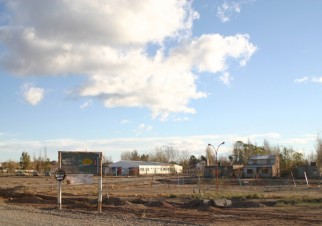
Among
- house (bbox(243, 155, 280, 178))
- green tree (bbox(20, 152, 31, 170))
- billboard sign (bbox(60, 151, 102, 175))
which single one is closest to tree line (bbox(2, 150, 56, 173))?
green tree (bbox(20, 152, 31, 170))

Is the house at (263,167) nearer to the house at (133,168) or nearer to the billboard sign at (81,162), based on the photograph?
the house at (133,168)

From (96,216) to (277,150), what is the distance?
124107mm

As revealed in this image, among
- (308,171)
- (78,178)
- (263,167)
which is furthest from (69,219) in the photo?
(263,167)

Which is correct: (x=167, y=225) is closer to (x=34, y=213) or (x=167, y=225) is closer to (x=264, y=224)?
(x=264, y=224)

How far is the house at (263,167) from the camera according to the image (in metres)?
97.2

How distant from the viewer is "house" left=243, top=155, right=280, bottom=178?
9719 cm

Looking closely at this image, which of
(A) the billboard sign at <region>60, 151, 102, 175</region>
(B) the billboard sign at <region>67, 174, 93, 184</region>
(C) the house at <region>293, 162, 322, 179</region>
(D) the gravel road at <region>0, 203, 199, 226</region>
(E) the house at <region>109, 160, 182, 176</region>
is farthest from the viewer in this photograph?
(E) the house at <region>109, 160, 182, 176</region>

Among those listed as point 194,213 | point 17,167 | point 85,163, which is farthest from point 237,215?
point 17,167

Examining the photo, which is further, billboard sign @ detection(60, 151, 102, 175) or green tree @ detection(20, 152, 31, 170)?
green tree @ detection(20, 152, 31, 170)

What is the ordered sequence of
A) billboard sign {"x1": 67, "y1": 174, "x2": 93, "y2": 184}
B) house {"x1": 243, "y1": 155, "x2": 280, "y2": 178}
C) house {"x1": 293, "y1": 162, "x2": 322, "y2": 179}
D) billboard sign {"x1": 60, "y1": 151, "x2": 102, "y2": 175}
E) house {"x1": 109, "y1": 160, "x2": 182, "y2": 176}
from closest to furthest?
billboard sign {"x1": 60, "y1": 151, "x2": 102, "y2": 175} < billboard sign {"x1": 67, "y1": 174, "x2": 93, "y2": 184} < house {"x1": 293, "y1": 162, "x2": 322, "y2": 179} < house {"x1": 243, "y1": 155, "x2": 280, "y2": 178} < house {"x1": 109, "y1": 160, "x2": 182, "y2": 176}

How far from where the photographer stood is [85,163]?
20.9 meters

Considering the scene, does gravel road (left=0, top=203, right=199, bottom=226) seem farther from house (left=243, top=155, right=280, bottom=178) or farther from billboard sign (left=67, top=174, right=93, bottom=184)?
house (left=243, top=155, right=280, bottom=178)

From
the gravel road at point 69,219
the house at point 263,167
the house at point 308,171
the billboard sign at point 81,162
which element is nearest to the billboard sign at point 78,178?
the billboard sign at point 81,162

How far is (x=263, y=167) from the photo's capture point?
9819 cm
